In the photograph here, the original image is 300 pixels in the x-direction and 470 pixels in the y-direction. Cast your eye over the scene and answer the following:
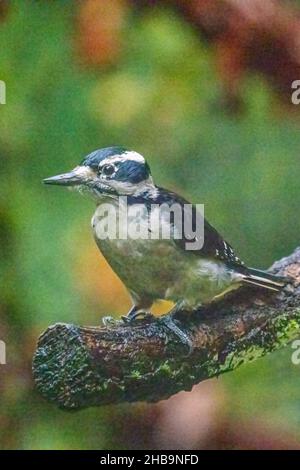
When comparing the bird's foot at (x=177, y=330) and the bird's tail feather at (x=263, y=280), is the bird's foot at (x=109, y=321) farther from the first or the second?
the bird's tail feather at (x=263, y=280)

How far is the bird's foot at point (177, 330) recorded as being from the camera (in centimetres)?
127

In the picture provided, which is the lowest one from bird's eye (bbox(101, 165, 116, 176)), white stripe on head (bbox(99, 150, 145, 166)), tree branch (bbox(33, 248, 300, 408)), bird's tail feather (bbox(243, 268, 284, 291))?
tree branch (bbox(33, 248, 300, 408))

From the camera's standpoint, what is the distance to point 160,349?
1251mm

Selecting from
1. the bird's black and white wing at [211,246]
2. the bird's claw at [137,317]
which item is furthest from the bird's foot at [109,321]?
the bird's black and white wing at [211,246]

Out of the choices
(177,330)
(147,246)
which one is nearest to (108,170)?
(147,246)

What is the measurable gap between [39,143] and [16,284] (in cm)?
20

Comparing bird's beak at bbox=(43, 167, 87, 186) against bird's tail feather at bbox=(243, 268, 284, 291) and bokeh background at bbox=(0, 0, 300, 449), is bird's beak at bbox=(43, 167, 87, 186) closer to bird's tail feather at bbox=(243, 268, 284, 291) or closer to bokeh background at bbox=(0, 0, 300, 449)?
bokeh background at bbox=(0, 0, 300, 449)

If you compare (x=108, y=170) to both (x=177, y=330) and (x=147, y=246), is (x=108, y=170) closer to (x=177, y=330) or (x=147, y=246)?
(x=147, y=246)

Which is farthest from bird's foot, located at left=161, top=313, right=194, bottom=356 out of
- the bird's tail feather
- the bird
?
the bird's tail feather

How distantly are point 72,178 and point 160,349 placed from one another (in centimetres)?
25

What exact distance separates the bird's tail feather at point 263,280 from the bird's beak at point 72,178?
0.25m

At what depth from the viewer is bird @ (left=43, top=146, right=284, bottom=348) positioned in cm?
125

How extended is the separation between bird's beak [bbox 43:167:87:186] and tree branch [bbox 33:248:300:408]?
0.63 feet

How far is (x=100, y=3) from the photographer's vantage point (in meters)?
1.40
